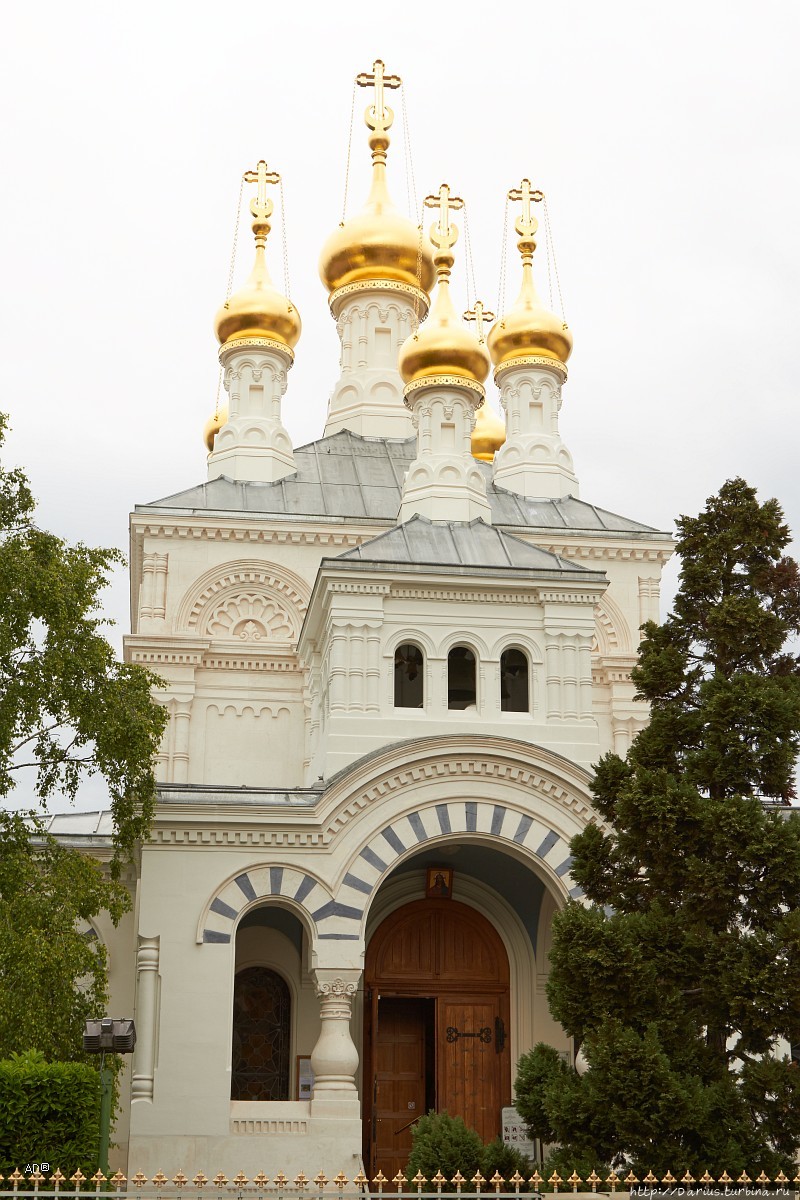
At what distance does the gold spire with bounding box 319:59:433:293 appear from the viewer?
31000 mm

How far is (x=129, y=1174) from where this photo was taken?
1647cm

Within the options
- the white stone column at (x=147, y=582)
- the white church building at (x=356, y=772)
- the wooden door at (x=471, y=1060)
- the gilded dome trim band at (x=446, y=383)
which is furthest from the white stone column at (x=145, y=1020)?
the gilded dome trim band at (x=446, y=383)

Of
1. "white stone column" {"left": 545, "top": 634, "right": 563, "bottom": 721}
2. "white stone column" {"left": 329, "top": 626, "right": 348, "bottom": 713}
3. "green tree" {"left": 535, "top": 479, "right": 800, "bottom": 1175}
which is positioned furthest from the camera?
"white stone column" {"left": 545, "top": 634, "right": 563, "bottom": 721}

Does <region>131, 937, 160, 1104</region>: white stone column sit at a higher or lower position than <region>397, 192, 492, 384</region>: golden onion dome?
lower

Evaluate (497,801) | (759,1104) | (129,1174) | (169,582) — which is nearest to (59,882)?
(129,1174)

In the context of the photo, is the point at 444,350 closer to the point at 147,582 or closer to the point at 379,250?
Answer: the point at 147,582

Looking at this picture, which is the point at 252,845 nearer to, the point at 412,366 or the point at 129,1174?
the point at 129,1174

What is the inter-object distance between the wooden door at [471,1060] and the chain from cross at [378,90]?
787 inches

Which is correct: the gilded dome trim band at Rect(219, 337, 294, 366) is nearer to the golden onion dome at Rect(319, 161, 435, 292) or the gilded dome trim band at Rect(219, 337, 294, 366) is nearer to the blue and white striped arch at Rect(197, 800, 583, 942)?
the golden onion dome at Rect(319, 161, 435, 292)

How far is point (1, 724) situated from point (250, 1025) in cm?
660

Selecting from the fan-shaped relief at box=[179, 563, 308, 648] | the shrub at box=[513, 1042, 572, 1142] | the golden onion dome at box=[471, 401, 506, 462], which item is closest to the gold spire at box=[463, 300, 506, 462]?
the golden onion dome at box=[471, 401, 506, 462]

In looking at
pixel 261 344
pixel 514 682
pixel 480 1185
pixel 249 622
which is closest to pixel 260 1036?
pixel 514 682

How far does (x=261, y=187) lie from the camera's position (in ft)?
101

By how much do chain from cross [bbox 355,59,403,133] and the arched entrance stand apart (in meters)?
18.9
